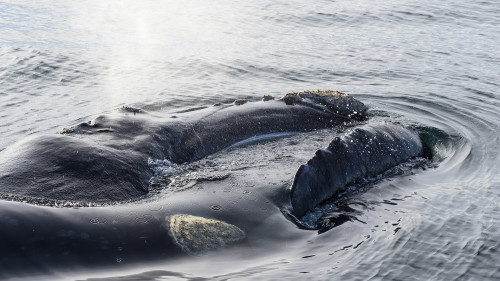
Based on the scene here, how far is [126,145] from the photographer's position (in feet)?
24.3

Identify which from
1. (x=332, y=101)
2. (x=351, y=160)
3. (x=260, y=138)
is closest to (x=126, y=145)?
(x=260, y=138)

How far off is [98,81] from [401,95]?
261 inches

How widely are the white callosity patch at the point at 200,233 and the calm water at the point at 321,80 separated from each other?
188mm

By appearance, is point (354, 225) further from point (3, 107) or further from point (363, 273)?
point (3, 107)

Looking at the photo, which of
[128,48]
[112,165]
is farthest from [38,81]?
[112,165]

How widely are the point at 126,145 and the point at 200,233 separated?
1857mm

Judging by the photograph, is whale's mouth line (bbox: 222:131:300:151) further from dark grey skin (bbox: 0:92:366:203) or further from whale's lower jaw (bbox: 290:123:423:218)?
whale's lower jaw (bbox: 290:123:423:218)

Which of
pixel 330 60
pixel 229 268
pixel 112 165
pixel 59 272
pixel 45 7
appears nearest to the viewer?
pixel 59 272

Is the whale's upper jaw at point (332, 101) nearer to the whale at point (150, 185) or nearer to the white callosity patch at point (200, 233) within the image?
the whale at point (150, 185)

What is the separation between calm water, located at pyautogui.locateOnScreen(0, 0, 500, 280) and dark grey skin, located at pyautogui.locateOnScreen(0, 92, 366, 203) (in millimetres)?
1547

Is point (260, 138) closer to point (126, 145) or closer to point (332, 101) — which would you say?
point (332, 101)

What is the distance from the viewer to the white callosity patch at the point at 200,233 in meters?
5.87

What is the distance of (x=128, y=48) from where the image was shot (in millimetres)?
18234

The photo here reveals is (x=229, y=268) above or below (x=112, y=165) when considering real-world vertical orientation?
below
